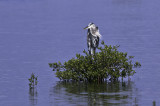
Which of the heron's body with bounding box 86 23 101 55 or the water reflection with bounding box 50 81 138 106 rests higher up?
the heron's body with bounding box 86 23 101 55

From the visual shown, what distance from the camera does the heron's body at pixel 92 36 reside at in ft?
99.5

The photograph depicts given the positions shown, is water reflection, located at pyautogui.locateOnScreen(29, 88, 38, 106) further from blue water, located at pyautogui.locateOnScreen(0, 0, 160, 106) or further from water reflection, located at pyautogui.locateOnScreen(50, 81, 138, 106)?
water reflection, located at pyautogui.locateOnScreen(50, 81, 138, 106)

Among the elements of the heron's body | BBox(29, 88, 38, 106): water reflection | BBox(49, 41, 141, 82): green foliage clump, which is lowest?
BBox(29, 88, 38, 106): water reflection

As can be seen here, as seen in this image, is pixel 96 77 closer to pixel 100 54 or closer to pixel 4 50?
pixel 100 54

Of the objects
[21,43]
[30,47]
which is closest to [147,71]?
[30,47]

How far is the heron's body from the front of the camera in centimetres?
3031

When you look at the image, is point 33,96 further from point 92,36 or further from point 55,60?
point 55,60

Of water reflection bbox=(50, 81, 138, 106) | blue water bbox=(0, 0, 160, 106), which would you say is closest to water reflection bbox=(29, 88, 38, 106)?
blue water bbox=(0, 0, 160, 106)

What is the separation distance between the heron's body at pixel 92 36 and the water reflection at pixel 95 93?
8.39 feet

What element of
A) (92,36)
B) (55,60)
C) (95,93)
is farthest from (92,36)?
(55,60)

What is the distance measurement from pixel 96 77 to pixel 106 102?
5847mm

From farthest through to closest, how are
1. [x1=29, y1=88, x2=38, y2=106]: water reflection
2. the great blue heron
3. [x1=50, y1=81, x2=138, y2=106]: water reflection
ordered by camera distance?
the great blue heron → [x1=29, y1=88, x2=38, y2=106]: water reflection → [x1=50, y1=81, x2=138, y2=106]: water reflection

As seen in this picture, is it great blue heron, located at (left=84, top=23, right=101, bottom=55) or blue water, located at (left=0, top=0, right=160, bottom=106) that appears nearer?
blue water, located at (left=0, top=0, right=160, bottom=106)

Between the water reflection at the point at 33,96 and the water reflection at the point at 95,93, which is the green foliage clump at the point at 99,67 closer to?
the water reflection at the point at 95,93
